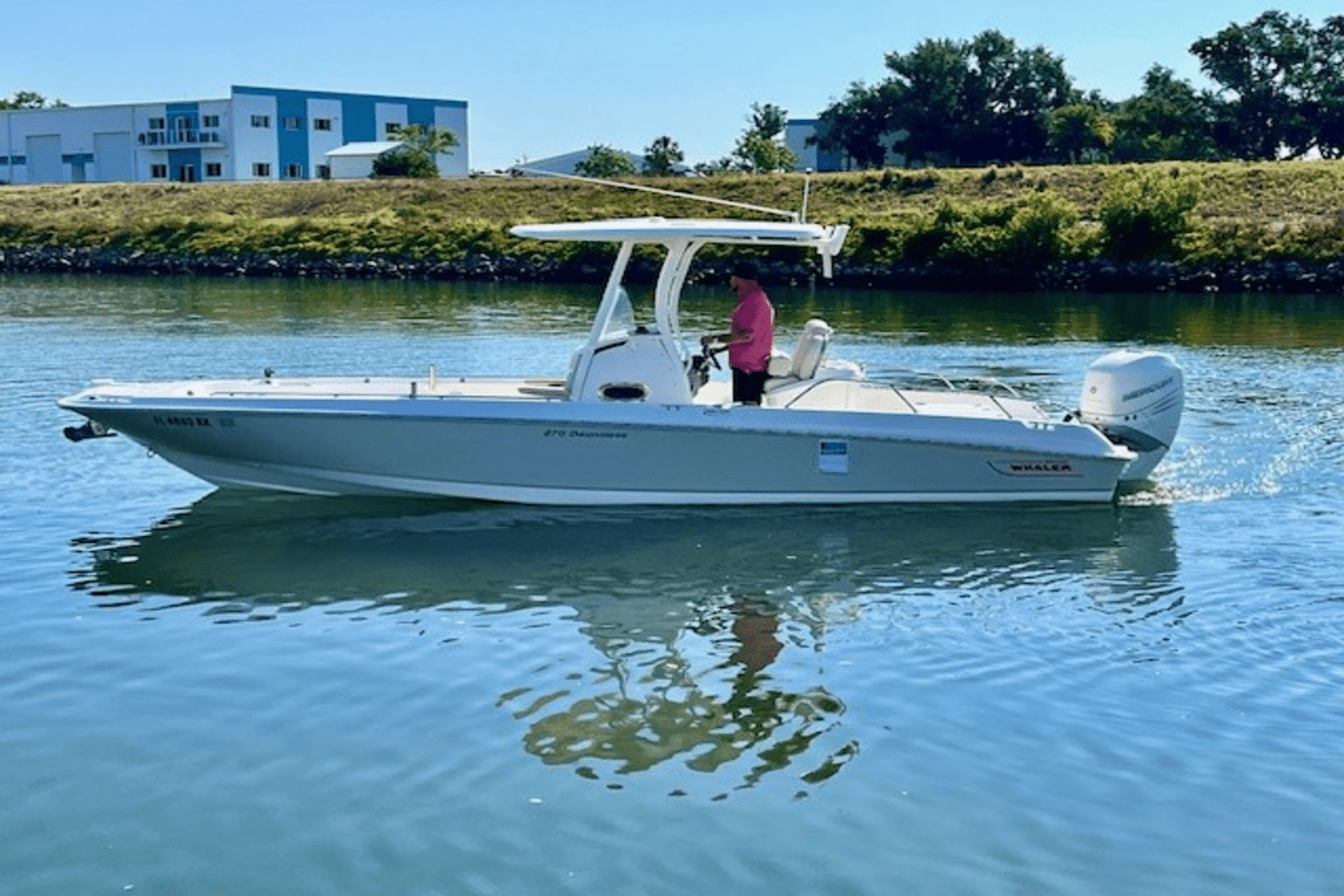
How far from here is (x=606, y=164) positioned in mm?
96812

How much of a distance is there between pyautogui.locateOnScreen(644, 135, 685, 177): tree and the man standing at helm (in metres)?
82.5

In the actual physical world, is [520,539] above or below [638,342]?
below

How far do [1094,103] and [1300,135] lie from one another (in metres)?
15.3

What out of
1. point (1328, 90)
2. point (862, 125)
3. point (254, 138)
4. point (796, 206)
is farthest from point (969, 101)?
point (254, 138)

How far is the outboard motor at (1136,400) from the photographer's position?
1507 cm

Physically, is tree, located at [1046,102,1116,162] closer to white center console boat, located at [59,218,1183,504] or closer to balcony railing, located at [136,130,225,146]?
balcony railing, located at [136,130,225,146]

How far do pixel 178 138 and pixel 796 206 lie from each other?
50724 millimetres

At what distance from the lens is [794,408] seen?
14.1 meters

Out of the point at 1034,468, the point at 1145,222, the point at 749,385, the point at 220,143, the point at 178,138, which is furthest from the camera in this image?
A: the point at 178,138

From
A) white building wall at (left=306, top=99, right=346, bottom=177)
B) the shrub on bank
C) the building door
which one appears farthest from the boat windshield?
the building door

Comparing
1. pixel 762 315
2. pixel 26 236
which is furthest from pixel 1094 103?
pixel 762 315

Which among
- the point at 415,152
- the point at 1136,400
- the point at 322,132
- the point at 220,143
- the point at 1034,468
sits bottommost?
the point at 1034,468

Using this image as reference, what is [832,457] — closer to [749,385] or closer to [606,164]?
[749,385]

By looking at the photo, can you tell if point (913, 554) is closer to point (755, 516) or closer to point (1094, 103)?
point (755, 516)
